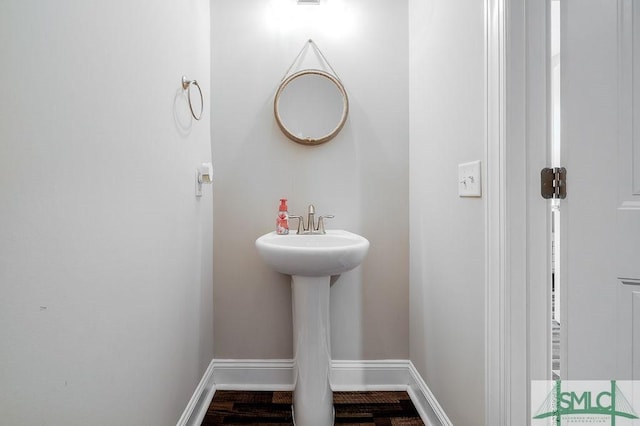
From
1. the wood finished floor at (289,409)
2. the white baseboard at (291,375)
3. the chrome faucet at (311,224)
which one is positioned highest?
the chrome faucet at (311,224)

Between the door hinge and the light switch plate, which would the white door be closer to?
the door hinge

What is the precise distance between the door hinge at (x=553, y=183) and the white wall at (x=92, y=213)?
114 cm

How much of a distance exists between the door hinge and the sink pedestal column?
0.86 m

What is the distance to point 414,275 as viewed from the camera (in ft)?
5.95

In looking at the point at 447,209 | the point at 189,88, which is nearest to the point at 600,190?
the point at 447,209

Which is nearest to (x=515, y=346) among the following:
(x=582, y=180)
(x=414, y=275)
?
(x=582, y=180)

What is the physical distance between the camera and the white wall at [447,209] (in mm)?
1174

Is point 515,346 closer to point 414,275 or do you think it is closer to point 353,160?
point 414,275

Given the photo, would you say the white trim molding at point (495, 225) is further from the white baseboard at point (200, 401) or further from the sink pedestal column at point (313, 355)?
the white baseboard at point (200, 401)

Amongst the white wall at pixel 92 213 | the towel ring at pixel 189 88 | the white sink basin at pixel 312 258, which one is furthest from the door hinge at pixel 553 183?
the towel ring at pixel 189 88

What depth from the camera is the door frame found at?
989mm

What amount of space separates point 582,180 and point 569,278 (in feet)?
0.87

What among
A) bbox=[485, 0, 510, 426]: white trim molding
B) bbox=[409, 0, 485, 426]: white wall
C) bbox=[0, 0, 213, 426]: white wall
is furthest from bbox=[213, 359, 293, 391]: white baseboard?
bbox=[485, 0, 510, 426]: white trim molding

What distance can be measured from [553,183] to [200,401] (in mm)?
1630
